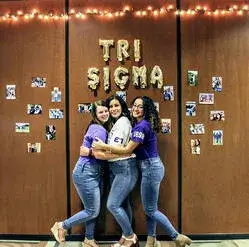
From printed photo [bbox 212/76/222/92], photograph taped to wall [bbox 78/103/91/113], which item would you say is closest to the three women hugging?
photograph taped to wall [bbox 78/103/91/113]

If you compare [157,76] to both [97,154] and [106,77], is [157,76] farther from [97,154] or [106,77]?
[97,154]

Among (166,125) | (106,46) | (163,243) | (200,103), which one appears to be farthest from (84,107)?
(163,243)

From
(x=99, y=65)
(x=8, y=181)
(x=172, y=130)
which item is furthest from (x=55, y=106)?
(x=172, y=130)

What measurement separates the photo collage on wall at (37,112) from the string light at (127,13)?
66 cm

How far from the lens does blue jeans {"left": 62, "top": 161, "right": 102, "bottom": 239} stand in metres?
3.88

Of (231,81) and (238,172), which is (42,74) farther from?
(238,172)

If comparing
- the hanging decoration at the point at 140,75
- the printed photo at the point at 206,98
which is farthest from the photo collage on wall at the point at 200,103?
the hanging decoration at the point at 140,75

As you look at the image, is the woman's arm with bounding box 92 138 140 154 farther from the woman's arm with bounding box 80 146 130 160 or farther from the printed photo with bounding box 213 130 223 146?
the printed photo with bounding box 213 130 223 146

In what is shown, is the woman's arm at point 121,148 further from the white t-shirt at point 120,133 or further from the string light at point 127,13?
the string light at point 127,13

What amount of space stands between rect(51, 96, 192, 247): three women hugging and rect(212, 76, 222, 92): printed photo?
2.66 feet

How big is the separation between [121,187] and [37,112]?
4.04 ft

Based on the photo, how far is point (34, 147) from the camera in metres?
4.29

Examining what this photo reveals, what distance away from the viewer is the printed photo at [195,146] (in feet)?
14.0

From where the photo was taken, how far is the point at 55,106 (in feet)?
14.0
